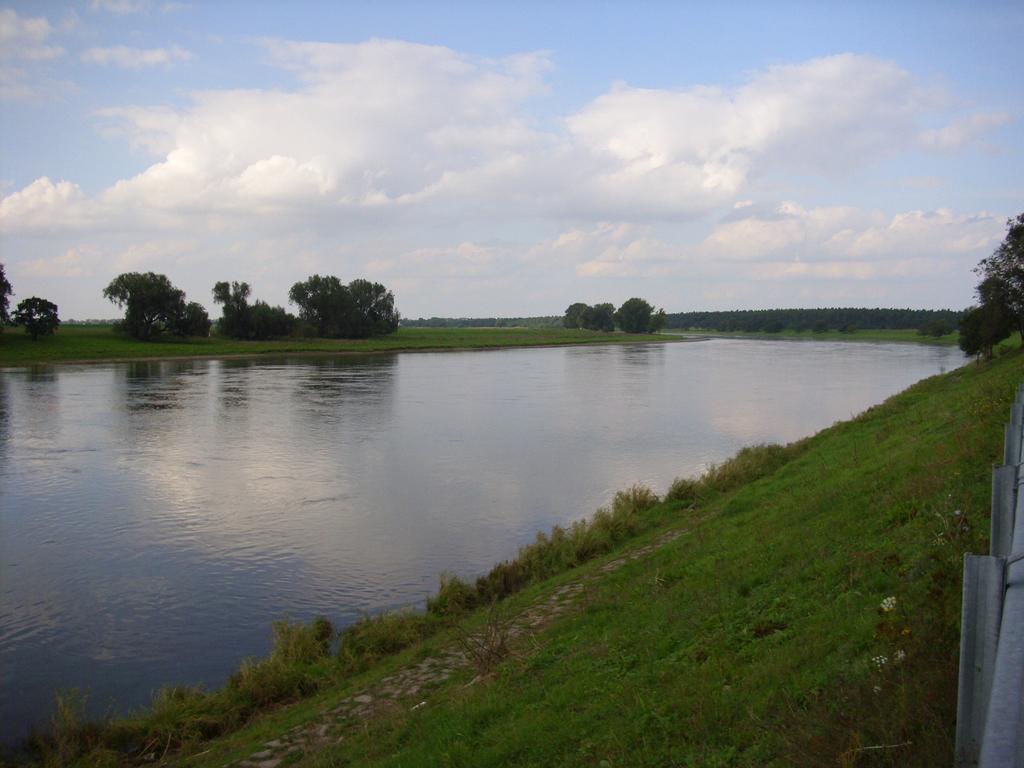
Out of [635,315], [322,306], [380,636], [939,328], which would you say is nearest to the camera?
A: [380,636]

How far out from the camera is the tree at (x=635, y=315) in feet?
514

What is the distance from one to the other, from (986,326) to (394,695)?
42.5 metres

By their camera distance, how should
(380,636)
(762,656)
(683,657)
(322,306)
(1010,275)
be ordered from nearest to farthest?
(762,656)
(683,657)
(380,636)
(1010,275)
(322,306)

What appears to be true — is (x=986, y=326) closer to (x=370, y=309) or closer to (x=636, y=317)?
(x=370, y=309)

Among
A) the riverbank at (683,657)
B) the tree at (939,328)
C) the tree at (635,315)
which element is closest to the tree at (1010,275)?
the riverbank at (683,657)

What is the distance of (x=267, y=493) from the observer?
19.6m

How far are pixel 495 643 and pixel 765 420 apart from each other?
2587 cm

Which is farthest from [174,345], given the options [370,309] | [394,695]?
[394,695]

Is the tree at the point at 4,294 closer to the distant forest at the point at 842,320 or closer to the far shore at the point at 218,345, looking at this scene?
the far shore at the point at 218,345

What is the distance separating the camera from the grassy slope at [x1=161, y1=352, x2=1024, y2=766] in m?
3.86

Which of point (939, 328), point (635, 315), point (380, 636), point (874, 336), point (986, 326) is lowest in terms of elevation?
point (380, 636)

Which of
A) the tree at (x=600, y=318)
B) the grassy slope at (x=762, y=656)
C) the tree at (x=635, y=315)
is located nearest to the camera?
the grassy slope at (x=762, y=656)

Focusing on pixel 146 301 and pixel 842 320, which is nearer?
pixel 146 301

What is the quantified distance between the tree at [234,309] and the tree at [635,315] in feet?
280
